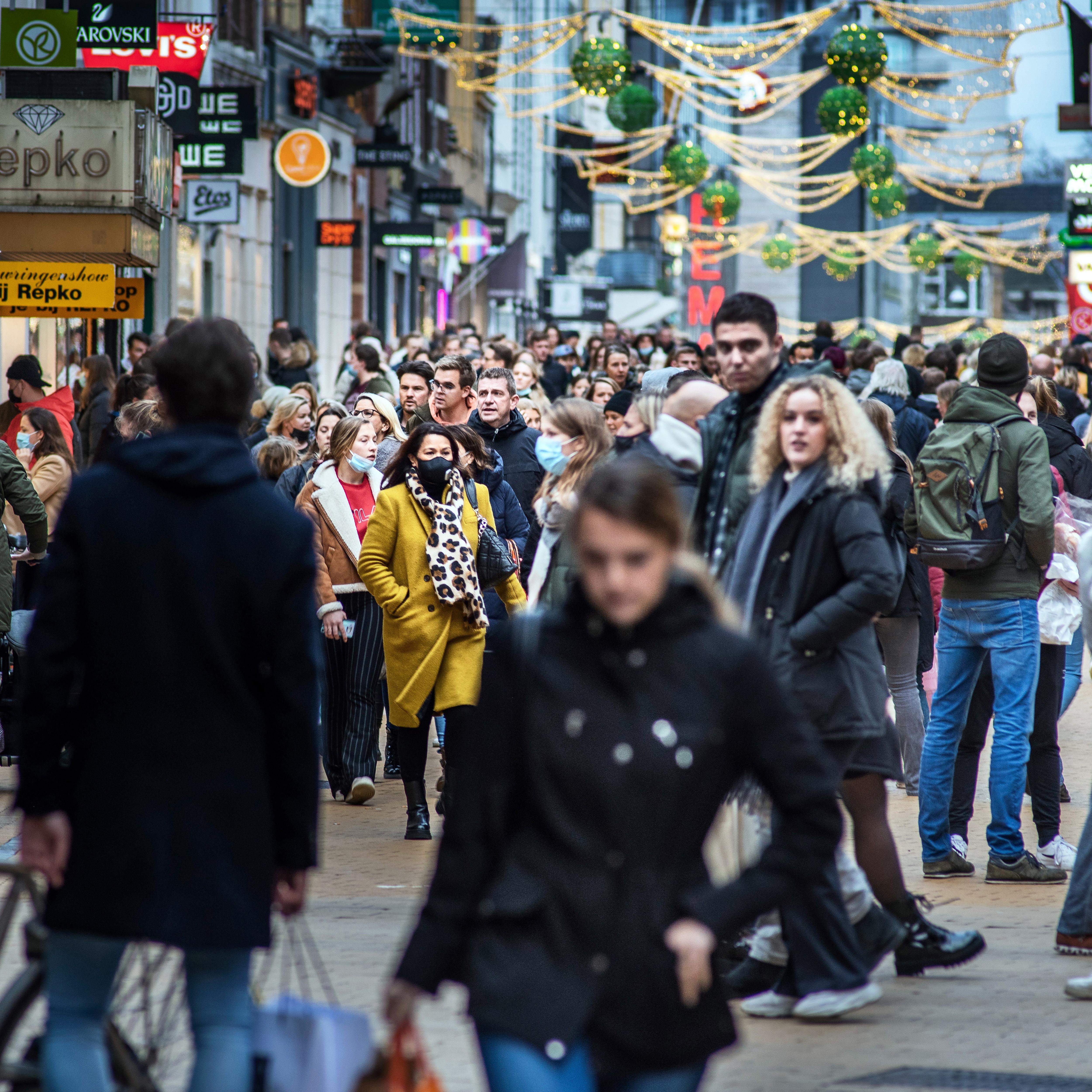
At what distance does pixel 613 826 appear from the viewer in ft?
10.3

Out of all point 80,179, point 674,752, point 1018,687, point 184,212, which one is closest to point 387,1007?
point 674,752

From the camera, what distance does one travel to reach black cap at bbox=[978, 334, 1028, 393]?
7984 mm

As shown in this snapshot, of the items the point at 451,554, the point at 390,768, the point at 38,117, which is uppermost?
the point at 38,117

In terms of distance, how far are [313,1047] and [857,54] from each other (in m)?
18.3

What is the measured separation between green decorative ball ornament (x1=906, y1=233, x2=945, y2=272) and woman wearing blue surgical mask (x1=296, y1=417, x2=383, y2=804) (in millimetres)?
37943

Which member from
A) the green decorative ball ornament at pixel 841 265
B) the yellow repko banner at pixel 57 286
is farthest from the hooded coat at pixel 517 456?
the green decorative ball ornament at pixel 841 265

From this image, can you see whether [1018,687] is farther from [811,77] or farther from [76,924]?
[811,77]

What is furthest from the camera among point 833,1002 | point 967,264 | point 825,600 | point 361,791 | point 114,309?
point 967,264

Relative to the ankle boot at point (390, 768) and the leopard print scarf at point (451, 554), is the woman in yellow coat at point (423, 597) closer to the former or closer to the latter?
the leopard print scarf at point (451, 554)

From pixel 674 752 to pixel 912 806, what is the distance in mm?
6959

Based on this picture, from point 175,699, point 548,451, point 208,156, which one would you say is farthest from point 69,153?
point 175,699

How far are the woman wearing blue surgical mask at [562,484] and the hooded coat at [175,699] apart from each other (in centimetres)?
394

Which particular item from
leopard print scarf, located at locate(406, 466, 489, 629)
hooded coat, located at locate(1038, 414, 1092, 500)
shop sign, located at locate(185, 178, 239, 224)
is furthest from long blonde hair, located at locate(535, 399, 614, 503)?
shop sign, located at locate(185, 178, 239, 224)

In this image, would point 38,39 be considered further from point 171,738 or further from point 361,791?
point 171,738
